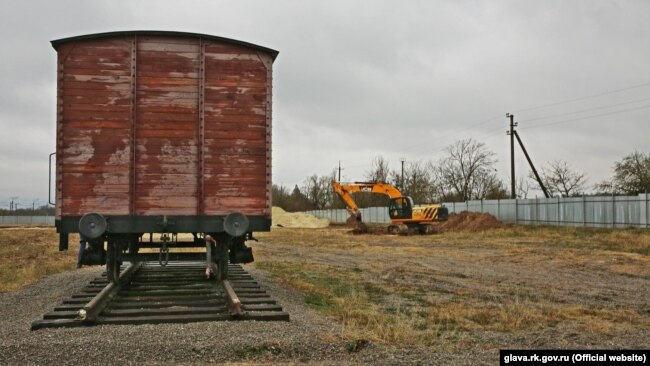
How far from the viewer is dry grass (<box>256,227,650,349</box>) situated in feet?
23.9

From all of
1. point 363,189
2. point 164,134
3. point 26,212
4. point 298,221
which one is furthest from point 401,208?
point 26,212

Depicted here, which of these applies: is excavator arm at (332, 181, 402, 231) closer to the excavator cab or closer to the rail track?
the excavator cab

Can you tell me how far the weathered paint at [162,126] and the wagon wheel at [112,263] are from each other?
3.10 ft

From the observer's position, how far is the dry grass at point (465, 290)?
728 centimetres

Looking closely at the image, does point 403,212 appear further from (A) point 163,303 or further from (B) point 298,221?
(A) point 163,303

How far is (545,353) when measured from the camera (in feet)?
18.8

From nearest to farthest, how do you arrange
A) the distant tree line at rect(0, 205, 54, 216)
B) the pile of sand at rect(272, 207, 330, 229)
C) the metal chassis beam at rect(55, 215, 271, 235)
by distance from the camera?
the metal chassis beam at rect(55, 215, 271, 235)
the pile of sand at rect(272, 207, 330, 229)
the distant tree line at rect(0, 205, 54, 216)

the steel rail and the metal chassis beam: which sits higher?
the metal chassis beam

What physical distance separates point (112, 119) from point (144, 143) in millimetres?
591

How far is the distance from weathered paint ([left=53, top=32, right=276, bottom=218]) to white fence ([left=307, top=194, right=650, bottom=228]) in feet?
89.5

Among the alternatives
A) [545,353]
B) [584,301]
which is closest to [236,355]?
[545,353]

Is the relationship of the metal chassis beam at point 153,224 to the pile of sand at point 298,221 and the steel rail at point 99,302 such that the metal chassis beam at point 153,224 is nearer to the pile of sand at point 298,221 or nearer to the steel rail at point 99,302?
the steel rail at point 99,302

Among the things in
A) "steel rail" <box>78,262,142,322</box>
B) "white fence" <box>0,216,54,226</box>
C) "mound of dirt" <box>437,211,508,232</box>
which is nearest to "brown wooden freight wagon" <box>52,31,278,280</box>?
"steel rail" <box>78,262,142,322</box>

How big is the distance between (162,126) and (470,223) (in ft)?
106
